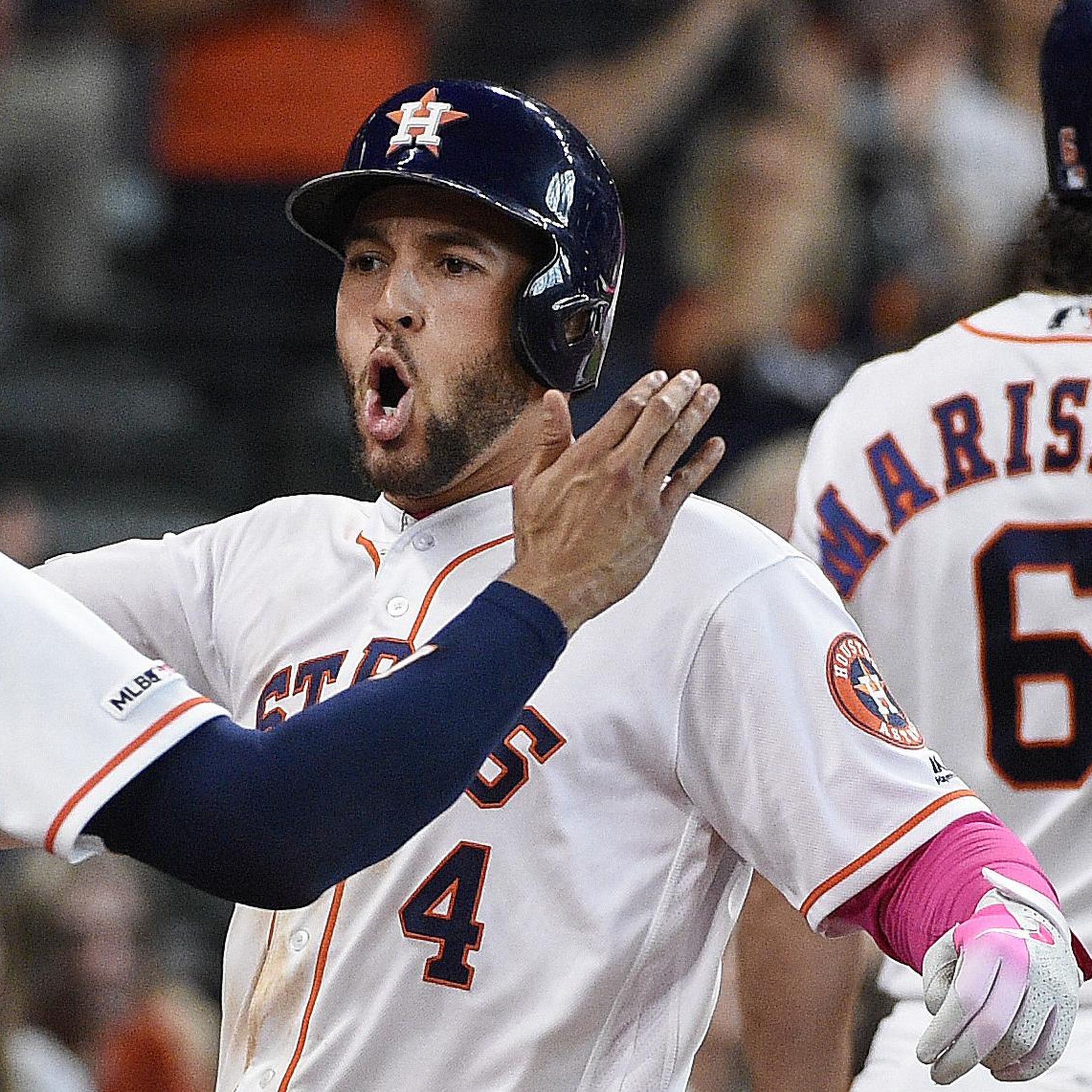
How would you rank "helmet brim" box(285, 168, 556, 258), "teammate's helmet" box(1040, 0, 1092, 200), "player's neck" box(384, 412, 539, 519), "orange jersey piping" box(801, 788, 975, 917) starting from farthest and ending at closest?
"teammate's helmet" box(1040, 0, 1092, 200), "player's neck" box(384, 412, 539, 519), "helmet brim" box(285, 168, 556, 258), "orange jersey piping" box(801, 788, 975, 917)

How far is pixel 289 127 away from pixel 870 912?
15.4 feet

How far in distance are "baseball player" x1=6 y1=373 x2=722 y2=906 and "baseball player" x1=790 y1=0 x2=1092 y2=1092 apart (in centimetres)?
96

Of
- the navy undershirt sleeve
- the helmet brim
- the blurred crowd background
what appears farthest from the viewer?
the blurred crowd background

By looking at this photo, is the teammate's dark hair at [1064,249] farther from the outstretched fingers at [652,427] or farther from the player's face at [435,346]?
the outstretched fingers at [652,427]

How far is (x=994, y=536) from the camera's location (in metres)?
2.69

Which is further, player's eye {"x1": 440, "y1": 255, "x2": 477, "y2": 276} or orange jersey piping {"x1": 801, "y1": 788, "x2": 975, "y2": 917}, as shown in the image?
player's eye {"x1": 440, "y1": 255, "x2": 477, "y2": 276}

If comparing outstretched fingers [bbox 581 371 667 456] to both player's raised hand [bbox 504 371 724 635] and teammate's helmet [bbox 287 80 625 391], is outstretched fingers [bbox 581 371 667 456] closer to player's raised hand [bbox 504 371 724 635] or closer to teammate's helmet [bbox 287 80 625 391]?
player's raised hand [bbox 504 371 724 635]

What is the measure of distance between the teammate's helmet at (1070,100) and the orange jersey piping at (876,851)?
3.62 ft

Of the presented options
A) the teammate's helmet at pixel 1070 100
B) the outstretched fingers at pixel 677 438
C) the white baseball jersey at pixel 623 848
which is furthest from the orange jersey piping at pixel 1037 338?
the outstretched fingers at pixel 677 438

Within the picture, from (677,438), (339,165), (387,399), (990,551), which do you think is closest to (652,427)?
(677,438)

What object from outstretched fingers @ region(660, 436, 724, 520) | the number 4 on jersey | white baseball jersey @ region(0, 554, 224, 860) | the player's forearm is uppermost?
outstretched fingers @ region(660, 436, 724, 520)

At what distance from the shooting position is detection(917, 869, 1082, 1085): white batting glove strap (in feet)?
5.91

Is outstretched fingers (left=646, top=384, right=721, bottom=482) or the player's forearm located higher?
outstretched fingers (left=646, top=384, right=721, bottom=482)

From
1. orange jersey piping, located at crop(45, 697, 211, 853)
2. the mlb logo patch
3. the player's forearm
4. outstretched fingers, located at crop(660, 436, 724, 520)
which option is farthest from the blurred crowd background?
orange jersey piping, located at crop(45, 697, 211, 853)
